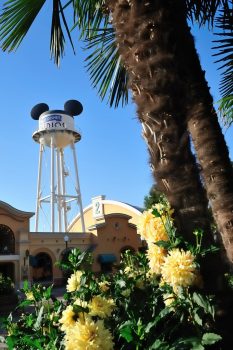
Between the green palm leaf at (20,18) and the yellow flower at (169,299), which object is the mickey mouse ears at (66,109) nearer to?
the green palm leaf at (20,18)

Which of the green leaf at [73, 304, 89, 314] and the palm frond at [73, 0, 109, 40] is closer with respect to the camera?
A: the green leaf at [73, 304, 89, 314]

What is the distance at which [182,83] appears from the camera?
2.53m

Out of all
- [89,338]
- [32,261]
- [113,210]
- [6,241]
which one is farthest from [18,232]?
[89,338]

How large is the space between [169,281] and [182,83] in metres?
1.34

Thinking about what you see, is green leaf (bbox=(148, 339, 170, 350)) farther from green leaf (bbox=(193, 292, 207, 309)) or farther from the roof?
the roof

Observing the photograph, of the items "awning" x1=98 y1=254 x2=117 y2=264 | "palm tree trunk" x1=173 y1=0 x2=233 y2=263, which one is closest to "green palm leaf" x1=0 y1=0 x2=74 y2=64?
"palm tree trunk" x1=173 y1=0 x2=233 y2=263

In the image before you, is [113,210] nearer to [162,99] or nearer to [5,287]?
[5,287]

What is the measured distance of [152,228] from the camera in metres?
2.18

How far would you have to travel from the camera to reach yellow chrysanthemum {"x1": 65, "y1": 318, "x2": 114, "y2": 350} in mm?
1752

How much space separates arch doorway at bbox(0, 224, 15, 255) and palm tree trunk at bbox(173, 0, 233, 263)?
28.5 meters

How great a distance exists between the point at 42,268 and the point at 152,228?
30.7 meters

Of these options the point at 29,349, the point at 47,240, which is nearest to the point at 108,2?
the point at 29,349

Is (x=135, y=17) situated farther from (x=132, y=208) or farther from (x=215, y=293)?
(x=132, y=208)

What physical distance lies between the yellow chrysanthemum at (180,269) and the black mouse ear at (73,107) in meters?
41.3
